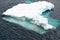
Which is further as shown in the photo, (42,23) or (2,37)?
(42,23)

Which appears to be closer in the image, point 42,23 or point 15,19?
point 42,23

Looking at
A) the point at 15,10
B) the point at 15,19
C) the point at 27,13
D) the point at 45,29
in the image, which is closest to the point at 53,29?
the point at 45,29

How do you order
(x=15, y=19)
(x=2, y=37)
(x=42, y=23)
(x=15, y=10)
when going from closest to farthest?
(x=2, y=37) → (x=42, y=23) → (x=15, y=19) → (x=15, y=10)

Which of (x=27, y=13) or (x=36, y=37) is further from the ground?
(x=27, y=13)

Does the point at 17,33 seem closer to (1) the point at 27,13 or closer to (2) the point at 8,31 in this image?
(2) the point at 8,31

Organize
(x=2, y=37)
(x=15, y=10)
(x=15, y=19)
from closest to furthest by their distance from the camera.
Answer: (x=2, y=37) → (x=15, y=19) → (x=15, y=10)

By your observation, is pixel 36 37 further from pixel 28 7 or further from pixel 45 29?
pixel 28 7

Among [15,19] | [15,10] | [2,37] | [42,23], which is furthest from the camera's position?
[15,10]

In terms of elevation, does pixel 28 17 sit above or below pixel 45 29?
above

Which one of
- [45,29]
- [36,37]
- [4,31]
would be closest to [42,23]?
[45,29]
